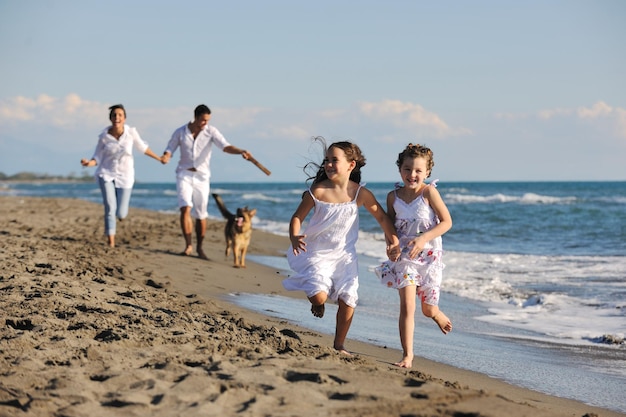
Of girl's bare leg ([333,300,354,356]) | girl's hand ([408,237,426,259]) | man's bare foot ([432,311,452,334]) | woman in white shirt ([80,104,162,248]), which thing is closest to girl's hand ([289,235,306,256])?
girl's bare leg ([333,300,354,356])

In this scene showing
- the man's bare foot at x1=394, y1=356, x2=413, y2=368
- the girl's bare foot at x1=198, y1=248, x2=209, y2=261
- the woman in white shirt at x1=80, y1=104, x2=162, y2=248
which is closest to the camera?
the man's bare foot at x1=394, y1=356, x2=413, y2=368

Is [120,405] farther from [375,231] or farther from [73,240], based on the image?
[375,231]

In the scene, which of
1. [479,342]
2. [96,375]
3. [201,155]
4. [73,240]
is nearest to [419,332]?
[479,342]

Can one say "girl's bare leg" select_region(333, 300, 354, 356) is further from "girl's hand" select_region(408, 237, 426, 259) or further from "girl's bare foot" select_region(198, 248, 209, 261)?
"girl's bare foot" select_region(198, 248, 209, 261)

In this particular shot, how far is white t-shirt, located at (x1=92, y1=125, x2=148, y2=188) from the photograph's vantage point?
34.7 feet

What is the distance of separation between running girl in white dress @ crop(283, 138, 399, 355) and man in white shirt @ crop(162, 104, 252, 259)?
16.4 ft

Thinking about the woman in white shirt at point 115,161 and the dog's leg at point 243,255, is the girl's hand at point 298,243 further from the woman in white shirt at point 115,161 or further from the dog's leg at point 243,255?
the woman in white shirt at point 115,161

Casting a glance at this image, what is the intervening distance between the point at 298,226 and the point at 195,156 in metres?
5.44

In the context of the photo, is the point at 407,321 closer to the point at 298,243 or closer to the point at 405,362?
the point at 405,362

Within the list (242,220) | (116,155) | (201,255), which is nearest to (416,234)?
(242,220)

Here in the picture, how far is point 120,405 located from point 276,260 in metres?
9.22

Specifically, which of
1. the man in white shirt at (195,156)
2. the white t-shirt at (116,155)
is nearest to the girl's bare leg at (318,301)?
the man in white shirt at (195,156)

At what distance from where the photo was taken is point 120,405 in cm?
337

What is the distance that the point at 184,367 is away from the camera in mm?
3893
